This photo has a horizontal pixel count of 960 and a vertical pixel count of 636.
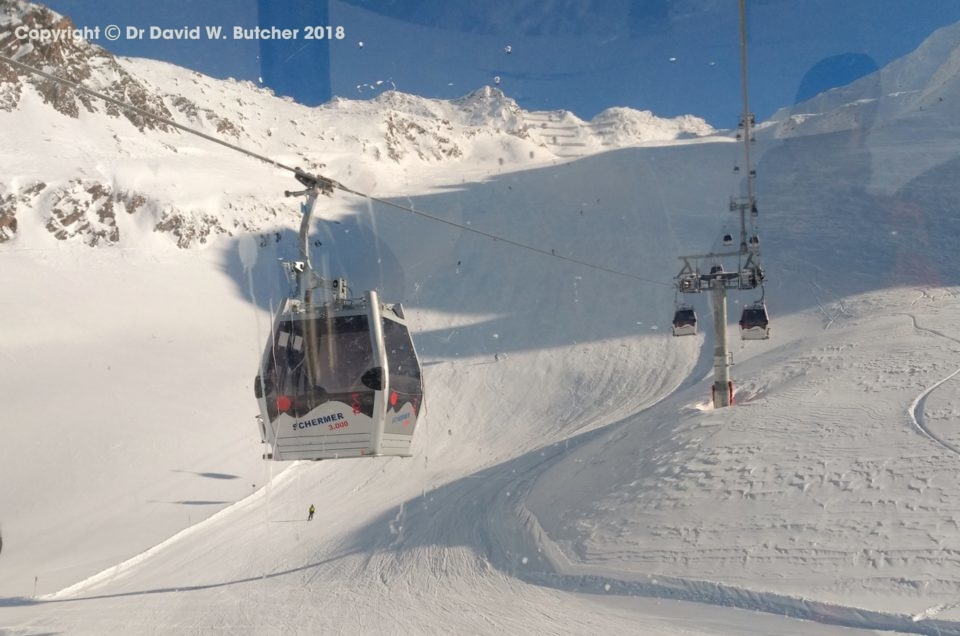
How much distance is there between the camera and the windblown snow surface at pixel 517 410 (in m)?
9.66

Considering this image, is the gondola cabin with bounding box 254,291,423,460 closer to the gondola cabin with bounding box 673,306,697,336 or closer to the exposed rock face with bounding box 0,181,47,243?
the gondola cabin with bounding box 673,306,697,336

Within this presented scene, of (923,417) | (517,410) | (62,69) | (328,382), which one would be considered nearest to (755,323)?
(923,417)

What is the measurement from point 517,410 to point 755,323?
34.4 ft

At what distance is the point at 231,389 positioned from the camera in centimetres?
2878

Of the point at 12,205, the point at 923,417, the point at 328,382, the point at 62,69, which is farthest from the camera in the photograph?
the point at 62,69

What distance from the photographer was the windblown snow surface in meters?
9.66

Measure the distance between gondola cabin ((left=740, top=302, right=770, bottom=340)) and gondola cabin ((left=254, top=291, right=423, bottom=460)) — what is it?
454 inches

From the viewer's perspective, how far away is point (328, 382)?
7973mm

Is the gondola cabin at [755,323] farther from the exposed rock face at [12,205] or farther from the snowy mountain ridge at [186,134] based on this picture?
the exposed rock face at [12,205]

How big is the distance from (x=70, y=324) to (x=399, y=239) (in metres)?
20.6

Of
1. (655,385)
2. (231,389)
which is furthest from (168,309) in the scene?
(655,385)

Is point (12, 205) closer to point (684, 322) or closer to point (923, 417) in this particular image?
point (684, 322)

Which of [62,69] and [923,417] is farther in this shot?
[62,69]

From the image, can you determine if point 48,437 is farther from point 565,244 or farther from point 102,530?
point 565,244
